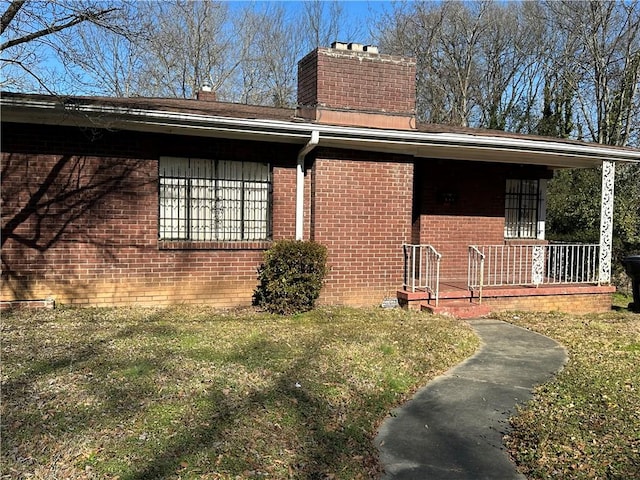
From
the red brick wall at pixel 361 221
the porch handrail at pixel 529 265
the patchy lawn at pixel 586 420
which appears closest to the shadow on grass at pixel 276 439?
the patchy lawn at pixel 586 420

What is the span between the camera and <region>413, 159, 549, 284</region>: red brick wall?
11.2 metres

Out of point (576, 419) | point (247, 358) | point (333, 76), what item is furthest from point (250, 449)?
point (333, 76)

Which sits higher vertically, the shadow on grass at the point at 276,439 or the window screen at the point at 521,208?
the window screen at the point at 521,208

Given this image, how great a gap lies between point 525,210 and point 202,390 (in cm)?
961

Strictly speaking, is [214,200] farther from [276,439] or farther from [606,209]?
[606,209]

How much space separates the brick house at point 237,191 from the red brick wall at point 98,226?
0.02 m

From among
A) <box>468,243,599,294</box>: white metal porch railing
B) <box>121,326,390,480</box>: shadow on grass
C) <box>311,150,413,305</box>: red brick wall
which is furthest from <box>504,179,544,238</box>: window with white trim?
<box>121,326,390,480</box>: shadow on grass

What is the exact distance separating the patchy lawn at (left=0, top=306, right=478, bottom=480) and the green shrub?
662 mm

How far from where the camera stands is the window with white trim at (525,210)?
1198cm

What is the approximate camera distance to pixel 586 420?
447 cm

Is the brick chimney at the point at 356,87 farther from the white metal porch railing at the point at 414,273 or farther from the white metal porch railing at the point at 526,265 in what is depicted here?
the white metal porch railing at the point at 526,265

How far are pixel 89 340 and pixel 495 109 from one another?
2635cm

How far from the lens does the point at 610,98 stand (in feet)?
67.0

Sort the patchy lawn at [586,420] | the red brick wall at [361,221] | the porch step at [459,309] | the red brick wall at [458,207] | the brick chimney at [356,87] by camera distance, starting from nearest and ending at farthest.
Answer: the patchy lawn at [586,420]
the porch step at [459,309]
the red brick wall at [361,221]
the brick chimney at [356,87]
the red brick wall at [458,207]
